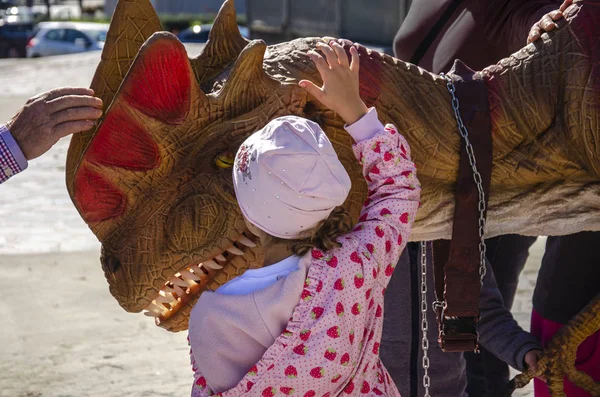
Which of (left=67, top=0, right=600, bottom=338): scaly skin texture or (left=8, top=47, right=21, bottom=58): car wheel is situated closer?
(left=67, top=0, right=600, bottom=338): scaly skin texture

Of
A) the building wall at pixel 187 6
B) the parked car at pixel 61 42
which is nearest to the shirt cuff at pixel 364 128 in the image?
the parked car at pixel 61 42

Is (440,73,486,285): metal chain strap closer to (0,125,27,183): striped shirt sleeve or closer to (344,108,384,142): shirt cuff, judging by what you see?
(344,108,384,142): shirt cuff

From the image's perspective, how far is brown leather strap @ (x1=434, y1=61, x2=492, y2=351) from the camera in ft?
7.63

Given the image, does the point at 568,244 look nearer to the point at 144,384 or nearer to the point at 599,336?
the point at 599,336

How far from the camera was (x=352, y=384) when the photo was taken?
2100mm

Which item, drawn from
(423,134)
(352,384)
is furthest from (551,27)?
(352,384)

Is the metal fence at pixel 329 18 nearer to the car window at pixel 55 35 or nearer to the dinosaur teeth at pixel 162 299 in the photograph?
the car window at pixel 55 35

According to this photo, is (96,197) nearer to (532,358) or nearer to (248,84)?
(248,84)

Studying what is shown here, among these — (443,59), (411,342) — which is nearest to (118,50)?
(443,59)

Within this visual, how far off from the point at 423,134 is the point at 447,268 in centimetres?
36

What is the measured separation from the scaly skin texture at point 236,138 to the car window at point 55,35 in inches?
878

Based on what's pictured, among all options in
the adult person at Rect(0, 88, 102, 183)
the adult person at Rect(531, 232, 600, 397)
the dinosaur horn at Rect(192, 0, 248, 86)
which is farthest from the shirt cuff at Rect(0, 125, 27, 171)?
the adult person at Rect(531, 232, 600, 397)

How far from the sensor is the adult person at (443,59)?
314cm

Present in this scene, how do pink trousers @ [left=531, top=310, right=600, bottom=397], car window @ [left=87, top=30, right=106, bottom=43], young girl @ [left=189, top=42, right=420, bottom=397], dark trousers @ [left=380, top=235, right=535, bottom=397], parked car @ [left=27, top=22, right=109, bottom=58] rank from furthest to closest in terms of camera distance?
1. car window @ [left=87, top=30, right=106, bottom=43]
2. parked car @ [left=27, top=22, right=109, bottom=58]
3. dark trousers @ [left=380, top=235, right=535, bottom=397]
4. pink trousers @ [left=531, top=310, right=600, bottom=397]
5. young girl @ [left=189, top=42, right=420, bottom=397]
